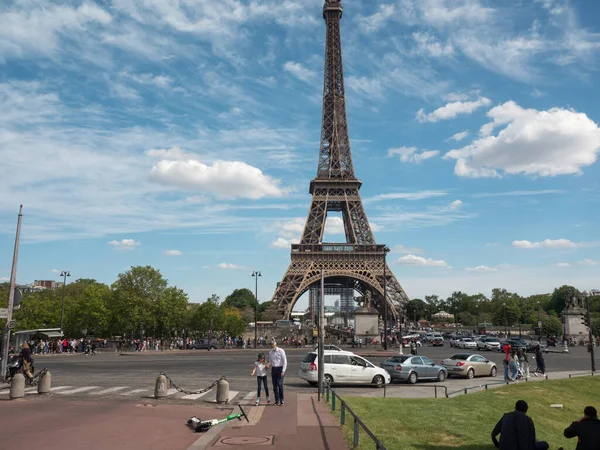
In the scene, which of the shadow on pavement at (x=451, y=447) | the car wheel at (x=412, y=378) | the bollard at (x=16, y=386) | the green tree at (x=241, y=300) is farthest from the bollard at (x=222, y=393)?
the green tree at (x=241, y=300)

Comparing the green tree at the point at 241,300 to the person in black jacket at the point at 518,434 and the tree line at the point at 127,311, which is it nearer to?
the tree line at the point at 127,311

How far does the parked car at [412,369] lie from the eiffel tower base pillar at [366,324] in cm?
3183

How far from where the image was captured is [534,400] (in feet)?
68.0

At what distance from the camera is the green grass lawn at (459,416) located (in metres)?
11.9

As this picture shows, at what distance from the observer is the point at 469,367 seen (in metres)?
27.2

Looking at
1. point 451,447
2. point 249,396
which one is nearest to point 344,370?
point 249,396

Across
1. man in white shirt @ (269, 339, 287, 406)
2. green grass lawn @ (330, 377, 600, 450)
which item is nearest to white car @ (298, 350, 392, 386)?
green grass lawn @ (330, 377, 600, 450)

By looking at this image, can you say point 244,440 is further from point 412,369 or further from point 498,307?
point 498,307

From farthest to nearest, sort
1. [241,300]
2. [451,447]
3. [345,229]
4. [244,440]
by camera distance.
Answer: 1. [241,300]
2. [345,229]
3. [451,447]
4. [244,440]

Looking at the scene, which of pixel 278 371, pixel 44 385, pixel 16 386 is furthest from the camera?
pixel 44 385

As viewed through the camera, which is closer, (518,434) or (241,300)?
(518,434)

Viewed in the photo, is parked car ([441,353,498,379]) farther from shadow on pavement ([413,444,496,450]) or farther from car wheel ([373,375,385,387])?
shadow on pavement ([413,444,496,450])

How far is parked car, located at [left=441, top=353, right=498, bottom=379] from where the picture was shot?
1066 inches

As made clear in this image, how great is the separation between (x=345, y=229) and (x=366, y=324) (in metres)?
37.0
